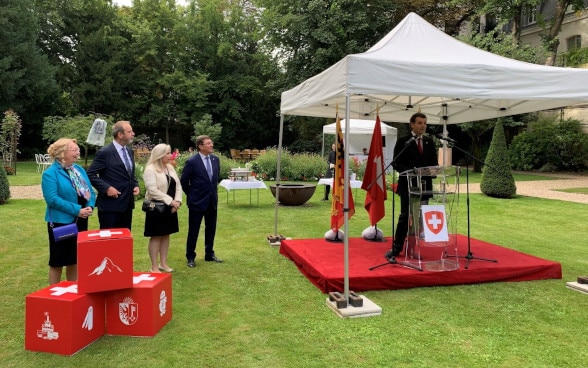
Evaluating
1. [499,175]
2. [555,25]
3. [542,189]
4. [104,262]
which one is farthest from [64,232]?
[555,25]

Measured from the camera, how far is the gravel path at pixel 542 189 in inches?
482

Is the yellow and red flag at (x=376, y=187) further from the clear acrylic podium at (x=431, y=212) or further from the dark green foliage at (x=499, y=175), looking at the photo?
the dark green foliage at (x=499, y=175)

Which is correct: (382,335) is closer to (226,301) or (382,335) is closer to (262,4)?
(226,301)

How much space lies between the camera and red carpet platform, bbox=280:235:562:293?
4551 mm

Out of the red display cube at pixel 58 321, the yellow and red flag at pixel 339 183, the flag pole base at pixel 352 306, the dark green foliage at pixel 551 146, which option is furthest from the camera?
the dark green foliage at pixel 551 146

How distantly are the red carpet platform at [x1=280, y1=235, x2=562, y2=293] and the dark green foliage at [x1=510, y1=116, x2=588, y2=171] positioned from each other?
17.9 meters

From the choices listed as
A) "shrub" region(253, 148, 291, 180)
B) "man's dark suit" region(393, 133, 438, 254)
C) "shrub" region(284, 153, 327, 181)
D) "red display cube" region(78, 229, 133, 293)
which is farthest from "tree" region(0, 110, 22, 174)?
"man's dark suit" region(393, 133, 438, 254)

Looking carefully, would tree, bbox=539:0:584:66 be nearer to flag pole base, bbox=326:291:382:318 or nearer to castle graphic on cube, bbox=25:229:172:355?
flag pole base, bbox=326:291:382:318

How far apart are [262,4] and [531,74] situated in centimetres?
2490

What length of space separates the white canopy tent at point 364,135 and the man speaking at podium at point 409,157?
845 cm

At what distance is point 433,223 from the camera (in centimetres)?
471

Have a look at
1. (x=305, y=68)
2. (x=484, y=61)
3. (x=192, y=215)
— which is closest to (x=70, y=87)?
(x=305, y=68)

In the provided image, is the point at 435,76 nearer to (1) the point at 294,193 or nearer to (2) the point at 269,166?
(1) the point at 294,193

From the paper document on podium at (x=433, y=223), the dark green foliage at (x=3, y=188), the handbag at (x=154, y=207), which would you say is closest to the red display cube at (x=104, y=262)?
the handbag at (x=154, y=207)
